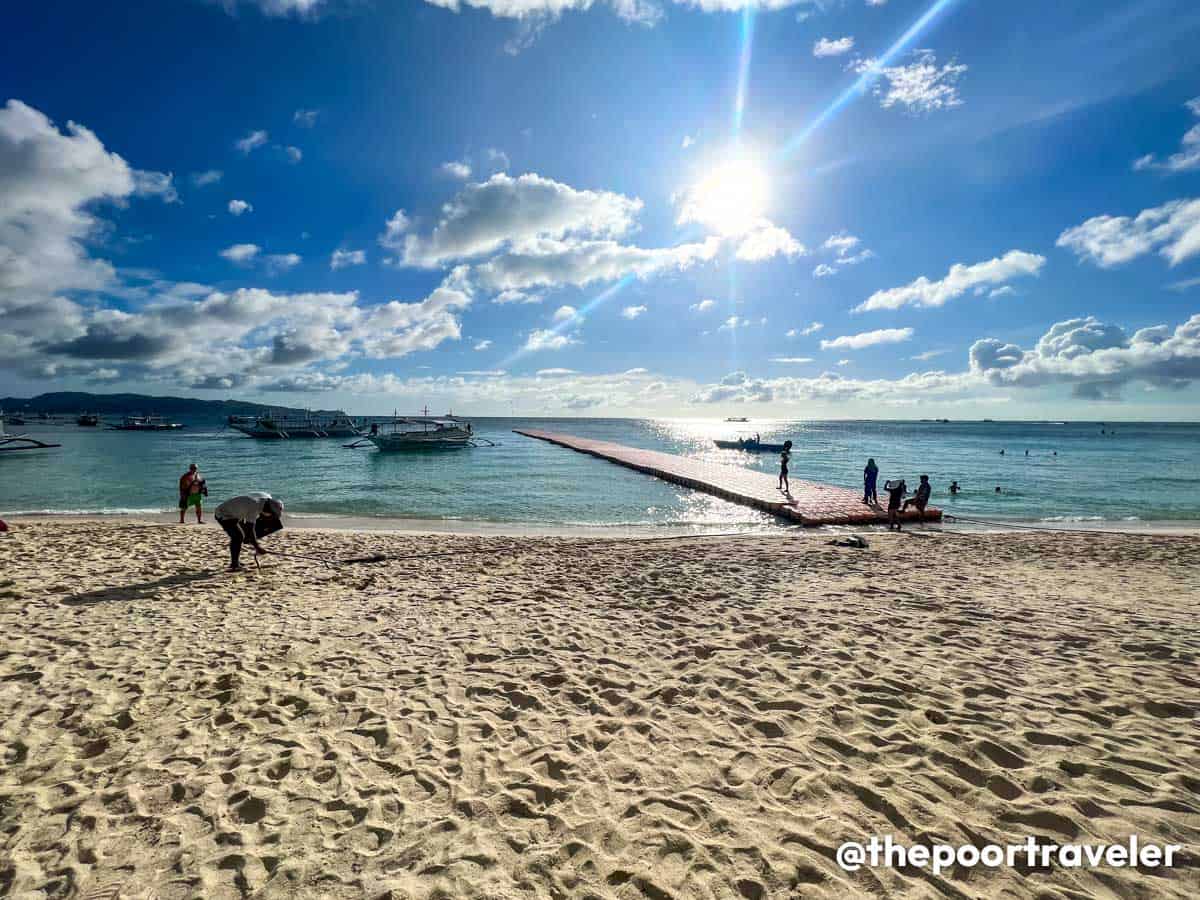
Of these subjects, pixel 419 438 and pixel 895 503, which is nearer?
pixel 895 503

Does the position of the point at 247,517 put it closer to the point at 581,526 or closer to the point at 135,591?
the point at 135,591

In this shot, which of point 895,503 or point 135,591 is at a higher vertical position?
point 895,503

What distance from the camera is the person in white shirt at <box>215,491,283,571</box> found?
8750mm

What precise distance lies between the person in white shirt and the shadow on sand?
25.9 inches

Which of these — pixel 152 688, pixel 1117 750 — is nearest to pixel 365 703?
pixel 152 688

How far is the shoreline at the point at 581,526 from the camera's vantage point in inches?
577

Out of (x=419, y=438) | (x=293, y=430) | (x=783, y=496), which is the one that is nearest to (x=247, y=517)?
(x=783, y=496)

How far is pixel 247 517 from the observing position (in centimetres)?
875

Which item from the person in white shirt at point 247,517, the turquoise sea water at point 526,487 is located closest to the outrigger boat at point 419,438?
the turquoise sea water at point 526,487

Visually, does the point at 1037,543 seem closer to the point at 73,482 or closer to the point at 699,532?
the point at 699,532

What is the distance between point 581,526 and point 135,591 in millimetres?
10937

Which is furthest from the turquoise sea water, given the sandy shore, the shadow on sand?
the sandy shore

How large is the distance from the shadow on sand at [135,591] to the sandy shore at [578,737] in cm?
9

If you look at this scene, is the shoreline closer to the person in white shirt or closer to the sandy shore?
the person in white shirt
